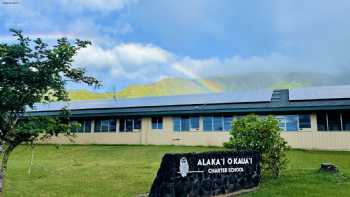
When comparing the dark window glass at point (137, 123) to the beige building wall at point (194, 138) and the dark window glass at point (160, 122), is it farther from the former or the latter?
the dark window glass at point (160, 122)

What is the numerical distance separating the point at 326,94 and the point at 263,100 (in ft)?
14.0

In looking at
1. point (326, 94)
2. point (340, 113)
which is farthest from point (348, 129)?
point (326, 94)

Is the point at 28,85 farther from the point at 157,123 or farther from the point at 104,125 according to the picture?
the point at 104,125

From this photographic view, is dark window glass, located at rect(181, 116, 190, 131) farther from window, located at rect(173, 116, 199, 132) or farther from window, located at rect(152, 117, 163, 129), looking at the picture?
window, located at rect(152, 117, 163, 129)

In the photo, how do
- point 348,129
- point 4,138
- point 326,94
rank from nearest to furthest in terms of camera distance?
point 4,138
point 348,129
point 326,94

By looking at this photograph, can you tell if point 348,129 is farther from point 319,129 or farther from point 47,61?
point 47,61

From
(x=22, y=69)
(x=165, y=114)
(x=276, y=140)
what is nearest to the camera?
(x=22, y=69)

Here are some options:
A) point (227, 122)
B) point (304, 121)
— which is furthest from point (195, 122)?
point (304, 121)

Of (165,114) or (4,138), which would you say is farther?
(165,114)

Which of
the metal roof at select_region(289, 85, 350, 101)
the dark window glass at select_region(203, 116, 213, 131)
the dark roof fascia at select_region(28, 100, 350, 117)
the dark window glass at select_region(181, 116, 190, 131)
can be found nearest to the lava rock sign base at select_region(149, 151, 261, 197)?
the dark roof fascia at select_region(28, 100, 350, 117)

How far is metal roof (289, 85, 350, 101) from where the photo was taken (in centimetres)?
2378

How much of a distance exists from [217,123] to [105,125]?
384 inches

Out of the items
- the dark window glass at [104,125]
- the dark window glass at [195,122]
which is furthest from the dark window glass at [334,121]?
the dark window glass at [104,125]

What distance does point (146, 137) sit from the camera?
27.9m
